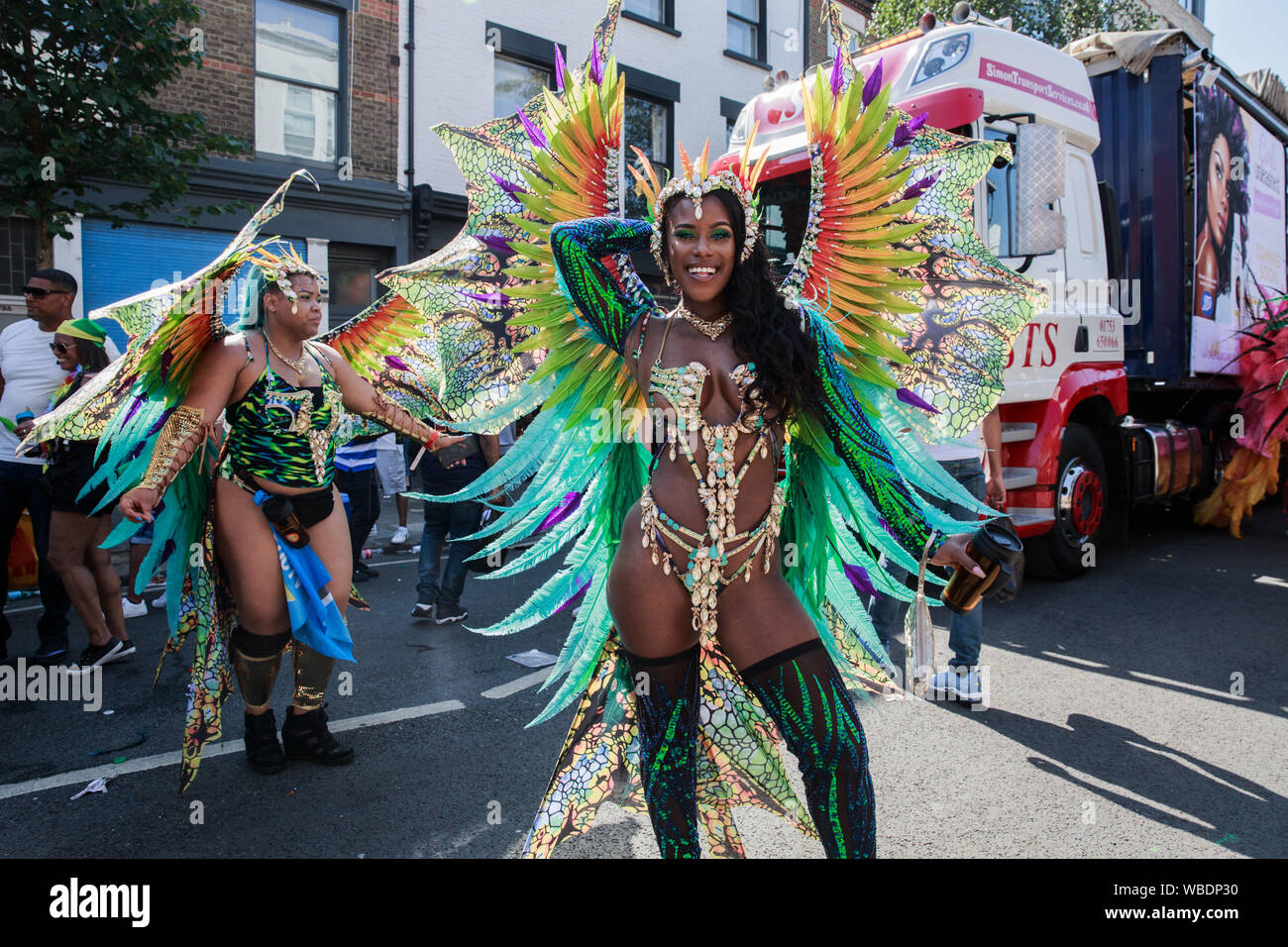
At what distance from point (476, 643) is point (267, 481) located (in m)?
2.28

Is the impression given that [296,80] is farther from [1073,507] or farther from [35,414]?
[1073,507]

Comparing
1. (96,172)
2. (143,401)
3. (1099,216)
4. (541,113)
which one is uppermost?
(96,172)

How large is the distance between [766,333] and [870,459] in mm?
409

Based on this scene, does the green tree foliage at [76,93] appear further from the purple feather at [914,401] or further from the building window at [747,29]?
the building window at [747,29]

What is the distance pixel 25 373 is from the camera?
5.03m

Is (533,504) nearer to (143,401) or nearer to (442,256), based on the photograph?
(442,256)

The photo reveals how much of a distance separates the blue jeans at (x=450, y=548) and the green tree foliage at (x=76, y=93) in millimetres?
3905

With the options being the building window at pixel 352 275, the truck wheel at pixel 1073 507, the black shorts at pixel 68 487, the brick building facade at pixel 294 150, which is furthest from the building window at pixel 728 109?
the black shorts at pixel 68 487

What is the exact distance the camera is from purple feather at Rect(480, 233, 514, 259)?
2656 millimetres

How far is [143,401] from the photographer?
3.35 metres

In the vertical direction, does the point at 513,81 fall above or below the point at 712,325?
above

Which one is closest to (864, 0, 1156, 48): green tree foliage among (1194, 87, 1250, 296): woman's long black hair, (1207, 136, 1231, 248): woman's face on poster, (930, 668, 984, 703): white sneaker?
(1194, 87, 1250, 296): woman's long black hair

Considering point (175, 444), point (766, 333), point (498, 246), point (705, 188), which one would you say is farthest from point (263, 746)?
point (705, 188)
